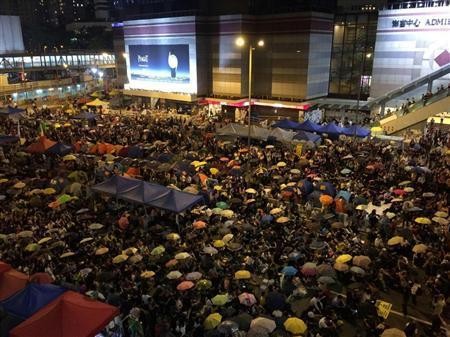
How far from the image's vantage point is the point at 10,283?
33.9ft

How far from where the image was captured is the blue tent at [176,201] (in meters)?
14.9

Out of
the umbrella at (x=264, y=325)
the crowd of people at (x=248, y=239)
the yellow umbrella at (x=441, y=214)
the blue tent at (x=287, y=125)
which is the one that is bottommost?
the crowd of people at (x=248, y=239)

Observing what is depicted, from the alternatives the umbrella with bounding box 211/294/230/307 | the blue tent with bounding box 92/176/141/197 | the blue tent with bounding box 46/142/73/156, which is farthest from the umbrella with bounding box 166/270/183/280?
the blue tent with bounding box 46/142/73/156

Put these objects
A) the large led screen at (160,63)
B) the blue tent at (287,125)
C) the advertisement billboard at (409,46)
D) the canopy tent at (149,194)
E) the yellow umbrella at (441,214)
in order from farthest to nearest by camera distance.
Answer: the large led screen at (160,63)
the advertisement billboard at (409,46)
the blue tent at (287,125)
the canopy tent at (149,194)
the yellow umbrella at (441,214)

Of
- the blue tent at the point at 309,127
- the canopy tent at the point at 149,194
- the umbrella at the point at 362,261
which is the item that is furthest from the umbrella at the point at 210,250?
the blue tent at the point at 309,127

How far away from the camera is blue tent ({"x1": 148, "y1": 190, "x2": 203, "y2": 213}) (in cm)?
1489

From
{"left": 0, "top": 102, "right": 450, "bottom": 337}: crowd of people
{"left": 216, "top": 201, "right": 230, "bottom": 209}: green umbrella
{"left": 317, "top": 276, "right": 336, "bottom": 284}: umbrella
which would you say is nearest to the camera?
{"left": 0, "top": 102, "right": 450, "bottom": 337}: crowd of people

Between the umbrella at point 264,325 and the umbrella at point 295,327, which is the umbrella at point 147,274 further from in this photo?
the umbrella at point 295,327

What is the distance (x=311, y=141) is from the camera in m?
23.5

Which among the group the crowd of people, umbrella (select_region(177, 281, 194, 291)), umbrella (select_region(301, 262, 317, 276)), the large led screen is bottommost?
the crowd of people

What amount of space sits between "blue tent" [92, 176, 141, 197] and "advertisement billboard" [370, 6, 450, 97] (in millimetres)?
26372

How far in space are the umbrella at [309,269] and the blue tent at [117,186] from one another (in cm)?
807

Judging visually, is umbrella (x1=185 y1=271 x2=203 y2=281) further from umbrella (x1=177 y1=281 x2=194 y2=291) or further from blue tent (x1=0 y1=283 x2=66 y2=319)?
blue tent (x1=0 y1=283 x2=66 y2=319)

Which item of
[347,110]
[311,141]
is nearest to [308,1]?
[347,110]
